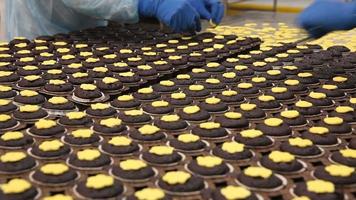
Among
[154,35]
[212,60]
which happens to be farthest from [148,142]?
[154,35]

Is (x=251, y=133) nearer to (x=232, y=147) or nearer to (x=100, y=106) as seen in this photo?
(x=232, y=147)

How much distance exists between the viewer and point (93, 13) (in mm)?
2617

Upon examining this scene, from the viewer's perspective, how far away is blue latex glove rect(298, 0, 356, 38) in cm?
239

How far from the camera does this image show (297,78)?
1897 millimetres

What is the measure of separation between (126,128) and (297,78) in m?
0.81

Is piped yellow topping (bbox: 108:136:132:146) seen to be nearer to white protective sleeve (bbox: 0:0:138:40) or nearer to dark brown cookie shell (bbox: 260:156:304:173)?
dark brown cookie shell (bbox: 260:156:304:173)

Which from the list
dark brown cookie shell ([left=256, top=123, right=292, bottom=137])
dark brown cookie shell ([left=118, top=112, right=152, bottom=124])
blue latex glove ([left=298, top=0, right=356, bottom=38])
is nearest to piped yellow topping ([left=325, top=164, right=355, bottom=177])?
dark brown cookie shell ([left=256, top=123, right=292, bottom=137])

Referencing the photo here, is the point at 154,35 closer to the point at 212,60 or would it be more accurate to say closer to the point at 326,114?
the point at 212,60

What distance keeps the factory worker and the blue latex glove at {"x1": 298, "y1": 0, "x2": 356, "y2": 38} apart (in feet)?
1.87

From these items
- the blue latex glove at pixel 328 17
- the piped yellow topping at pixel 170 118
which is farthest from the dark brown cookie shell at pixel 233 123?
the blue latex glove at pixel 328 17

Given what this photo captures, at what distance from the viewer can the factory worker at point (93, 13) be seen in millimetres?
2570

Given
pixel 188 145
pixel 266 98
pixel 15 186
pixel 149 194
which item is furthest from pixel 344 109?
pixel 15 186

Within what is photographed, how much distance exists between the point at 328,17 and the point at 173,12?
79cm

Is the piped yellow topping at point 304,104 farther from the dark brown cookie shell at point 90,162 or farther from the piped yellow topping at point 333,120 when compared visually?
the dark brown cookie shell at point 90,162
